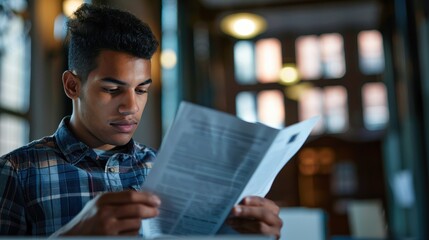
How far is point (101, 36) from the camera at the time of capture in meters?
1.11

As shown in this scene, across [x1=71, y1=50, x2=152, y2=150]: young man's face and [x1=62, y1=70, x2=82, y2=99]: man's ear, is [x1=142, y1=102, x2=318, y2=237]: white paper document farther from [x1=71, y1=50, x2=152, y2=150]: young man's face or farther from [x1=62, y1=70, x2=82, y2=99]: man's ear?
[x1=62, y1=70, x2=82, y2=99]: man's ear

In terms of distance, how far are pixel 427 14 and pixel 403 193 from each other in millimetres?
1871

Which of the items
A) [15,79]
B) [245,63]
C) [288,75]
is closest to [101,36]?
[15,79]

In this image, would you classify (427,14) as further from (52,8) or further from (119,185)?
(119,185)

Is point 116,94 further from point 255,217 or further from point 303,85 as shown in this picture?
point 303,85

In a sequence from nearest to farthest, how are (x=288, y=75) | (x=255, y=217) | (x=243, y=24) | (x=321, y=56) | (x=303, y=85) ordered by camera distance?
(x=255, y=217)
(x=243, y=24)
(x=288, y=75)
(x=303, y=85)
(x=321, y=56)

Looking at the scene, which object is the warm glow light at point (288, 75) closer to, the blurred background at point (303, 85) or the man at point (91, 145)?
the blurred background at point (303, 85)

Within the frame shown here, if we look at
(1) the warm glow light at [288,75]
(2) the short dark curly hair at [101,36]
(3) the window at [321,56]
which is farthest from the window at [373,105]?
(2) the short dark curly hair at [101,36]

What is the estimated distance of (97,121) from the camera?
1.11 m

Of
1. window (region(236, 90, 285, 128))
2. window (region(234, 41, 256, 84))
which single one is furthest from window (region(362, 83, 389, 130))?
window (region(234, 41, 256, 84))

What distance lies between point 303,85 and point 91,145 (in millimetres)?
12661

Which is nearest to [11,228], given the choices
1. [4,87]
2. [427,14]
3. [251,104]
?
[4,87]

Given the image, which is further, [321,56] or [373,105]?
[321,56]

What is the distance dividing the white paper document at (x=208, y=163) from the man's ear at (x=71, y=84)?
295mm
